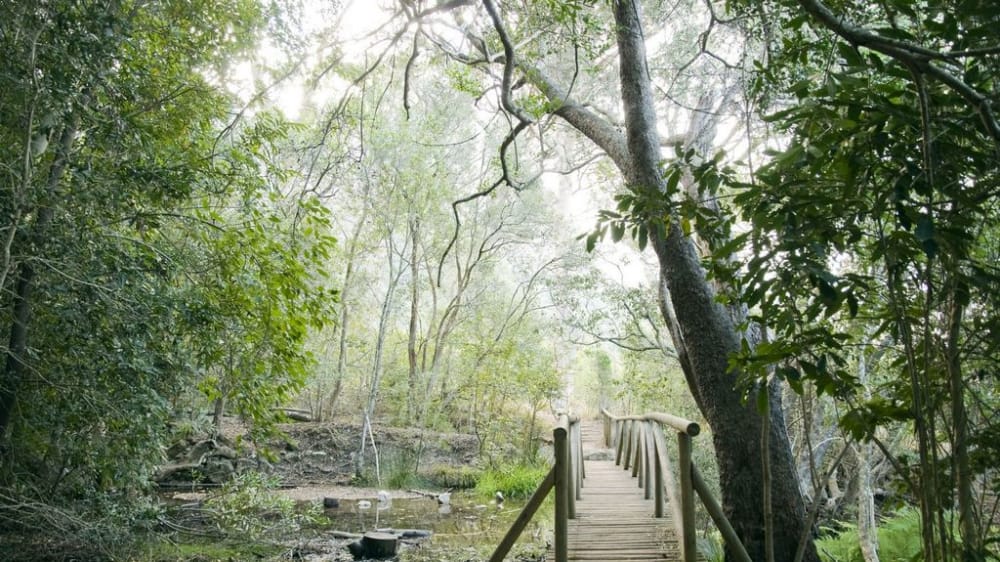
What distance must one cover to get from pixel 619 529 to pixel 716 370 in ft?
5.33

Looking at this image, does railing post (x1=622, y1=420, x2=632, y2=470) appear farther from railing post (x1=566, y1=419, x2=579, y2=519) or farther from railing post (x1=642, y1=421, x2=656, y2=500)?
railing post (x1=642, y1=421, x2=656, y2=500)

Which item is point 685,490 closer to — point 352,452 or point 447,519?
point 447,519

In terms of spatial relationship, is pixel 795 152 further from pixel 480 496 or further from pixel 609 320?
pixel 480 496

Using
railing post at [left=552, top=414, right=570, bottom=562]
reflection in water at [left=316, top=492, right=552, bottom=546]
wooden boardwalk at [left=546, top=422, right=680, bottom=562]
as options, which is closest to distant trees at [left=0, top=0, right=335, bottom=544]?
railing post at [left=552, top=414, right=570, bottom=562]

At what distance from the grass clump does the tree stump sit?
4740 millimetres

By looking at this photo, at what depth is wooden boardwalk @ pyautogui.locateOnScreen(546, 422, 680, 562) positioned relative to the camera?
14.6ft

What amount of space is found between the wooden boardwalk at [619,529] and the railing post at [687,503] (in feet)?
1.28

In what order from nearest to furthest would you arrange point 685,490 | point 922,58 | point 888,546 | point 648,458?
1. point 922,58
2. point 685,490
3. point 888,546
4. point 648,458

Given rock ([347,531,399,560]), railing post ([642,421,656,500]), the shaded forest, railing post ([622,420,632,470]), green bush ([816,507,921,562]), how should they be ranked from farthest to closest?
railing post ([622,420,632,470]), rock ([347,531,399,560]), railing post ([642,421,656,500]), green bush ([816,507,921,562]), the shaded forest

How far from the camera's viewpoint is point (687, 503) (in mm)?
3914

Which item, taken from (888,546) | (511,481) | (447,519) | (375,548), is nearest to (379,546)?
(375,548)

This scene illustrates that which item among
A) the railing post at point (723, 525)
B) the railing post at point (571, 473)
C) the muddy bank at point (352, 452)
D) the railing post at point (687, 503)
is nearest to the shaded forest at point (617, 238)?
the railing post at point (723, 525)

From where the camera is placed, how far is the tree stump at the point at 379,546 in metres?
7.62

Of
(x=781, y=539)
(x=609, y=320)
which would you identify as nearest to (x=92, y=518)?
(x=781, y=539)
